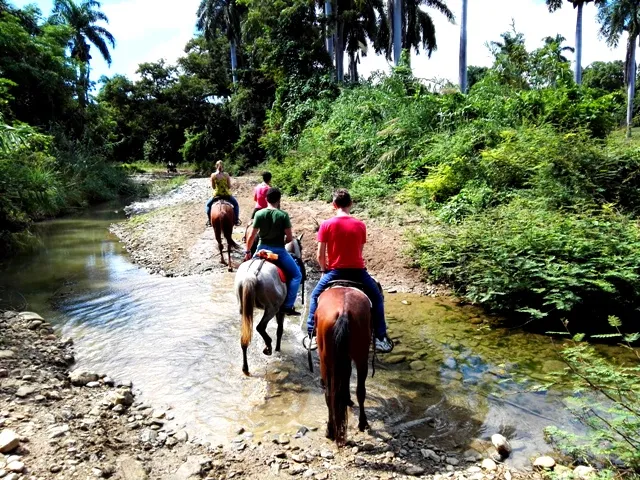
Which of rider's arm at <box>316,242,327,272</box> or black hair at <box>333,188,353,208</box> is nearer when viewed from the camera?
black hair at <box>333,188,353,208</box>

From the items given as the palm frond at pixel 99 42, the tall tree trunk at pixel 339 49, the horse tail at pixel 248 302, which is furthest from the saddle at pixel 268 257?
the palm frond at pixel 99 42

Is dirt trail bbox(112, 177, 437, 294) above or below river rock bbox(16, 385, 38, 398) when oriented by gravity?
above

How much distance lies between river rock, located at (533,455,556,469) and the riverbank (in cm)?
30

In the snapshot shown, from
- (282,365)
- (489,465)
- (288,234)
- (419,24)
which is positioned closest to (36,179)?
(288,234)

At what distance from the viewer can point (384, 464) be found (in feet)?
13.4

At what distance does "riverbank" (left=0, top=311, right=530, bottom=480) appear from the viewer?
3.86 meters

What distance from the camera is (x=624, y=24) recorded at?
3678 cm

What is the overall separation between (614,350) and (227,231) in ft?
27.2

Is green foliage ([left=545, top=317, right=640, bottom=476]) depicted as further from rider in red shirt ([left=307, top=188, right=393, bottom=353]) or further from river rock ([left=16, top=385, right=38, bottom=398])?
river rock ([left=16, top=385, right=38, bottom=398])

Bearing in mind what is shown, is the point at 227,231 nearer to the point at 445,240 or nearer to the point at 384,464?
the point at 445,240

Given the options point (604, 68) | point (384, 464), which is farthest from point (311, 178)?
point (604, 68)

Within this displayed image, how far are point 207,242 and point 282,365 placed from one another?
7569 mm

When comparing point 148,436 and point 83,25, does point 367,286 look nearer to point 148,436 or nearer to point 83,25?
point 148,436

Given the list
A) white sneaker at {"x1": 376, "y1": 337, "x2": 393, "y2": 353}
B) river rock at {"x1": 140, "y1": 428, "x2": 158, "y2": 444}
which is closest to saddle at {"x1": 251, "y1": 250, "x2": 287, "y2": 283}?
white sneaker at {"x1": 376, "y1": 337, "x2": 393, "y2": 353}
